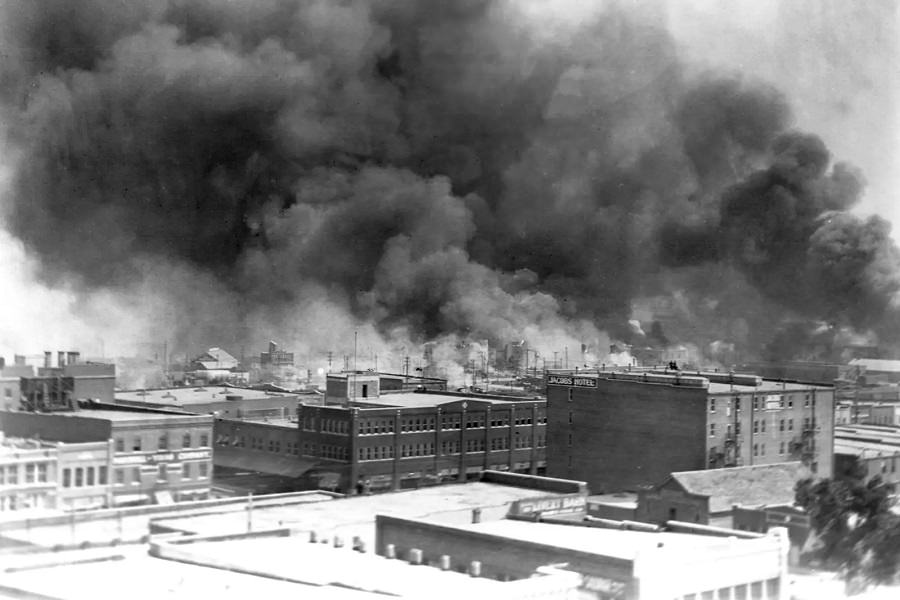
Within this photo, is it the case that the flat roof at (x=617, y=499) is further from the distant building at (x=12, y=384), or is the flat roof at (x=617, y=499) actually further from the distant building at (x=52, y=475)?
the distant building at (x=12, y=384)

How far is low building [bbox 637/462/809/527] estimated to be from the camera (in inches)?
732

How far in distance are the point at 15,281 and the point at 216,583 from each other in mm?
17235

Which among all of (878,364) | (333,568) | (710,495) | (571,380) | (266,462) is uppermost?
(878,364)

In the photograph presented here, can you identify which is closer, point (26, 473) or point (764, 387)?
point (26, 473)

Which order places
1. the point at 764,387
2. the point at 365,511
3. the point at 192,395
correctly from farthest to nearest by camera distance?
the point at 192,395 → the point at 764,387 → the point at 365,511

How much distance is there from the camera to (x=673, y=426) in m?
22.1

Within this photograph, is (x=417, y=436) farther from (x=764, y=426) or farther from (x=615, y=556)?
(x=615, y=556)

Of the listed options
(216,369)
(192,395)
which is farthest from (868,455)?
(216,369)

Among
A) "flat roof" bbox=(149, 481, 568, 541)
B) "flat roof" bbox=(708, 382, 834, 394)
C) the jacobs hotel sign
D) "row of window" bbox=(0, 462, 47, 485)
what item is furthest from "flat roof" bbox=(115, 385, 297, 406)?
"flat roof" bbox=(708, 382, 834, 394)

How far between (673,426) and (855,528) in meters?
4.00

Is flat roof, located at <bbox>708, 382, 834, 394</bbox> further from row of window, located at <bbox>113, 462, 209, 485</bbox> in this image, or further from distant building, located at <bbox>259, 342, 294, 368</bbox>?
distant building, located at <bbox>259, 342, 294, 368</bbox>

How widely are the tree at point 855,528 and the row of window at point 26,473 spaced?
912cm

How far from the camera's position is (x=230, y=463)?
64.5ft

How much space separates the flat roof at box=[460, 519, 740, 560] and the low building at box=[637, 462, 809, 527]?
2420 millimetres
